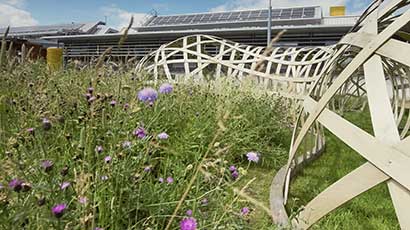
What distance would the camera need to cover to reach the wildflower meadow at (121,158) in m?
0.98

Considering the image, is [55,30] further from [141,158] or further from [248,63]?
[141,158]

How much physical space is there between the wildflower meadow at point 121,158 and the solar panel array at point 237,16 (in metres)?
19.6

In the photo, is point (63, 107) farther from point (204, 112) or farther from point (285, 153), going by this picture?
point (285, 153)

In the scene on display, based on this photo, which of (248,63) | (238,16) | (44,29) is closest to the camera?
(248,63)

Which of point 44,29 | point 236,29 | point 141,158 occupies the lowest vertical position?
point 141,158

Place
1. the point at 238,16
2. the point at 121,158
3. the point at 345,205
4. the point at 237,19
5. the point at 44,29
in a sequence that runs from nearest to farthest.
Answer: the point at 121,158
the point at 345,205
the point at 237,19
the point at 238,16
the point at 44,29

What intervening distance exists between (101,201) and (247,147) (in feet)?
7.12

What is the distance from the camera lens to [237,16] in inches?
949

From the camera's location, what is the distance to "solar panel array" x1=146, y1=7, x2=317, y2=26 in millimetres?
22344

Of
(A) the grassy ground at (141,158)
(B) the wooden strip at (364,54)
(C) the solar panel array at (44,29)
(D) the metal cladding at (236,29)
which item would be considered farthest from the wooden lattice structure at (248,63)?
(C) the solar panel array at (44,29)

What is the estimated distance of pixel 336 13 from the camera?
76.4 feet

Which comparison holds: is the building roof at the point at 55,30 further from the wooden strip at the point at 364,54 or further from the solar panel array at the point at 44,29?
the wooden strip at the point at 364,54

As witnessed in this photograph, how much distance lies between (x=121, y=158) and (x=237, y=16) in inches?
933

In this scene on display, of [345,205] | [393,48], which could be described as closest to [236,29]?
[345,205]
